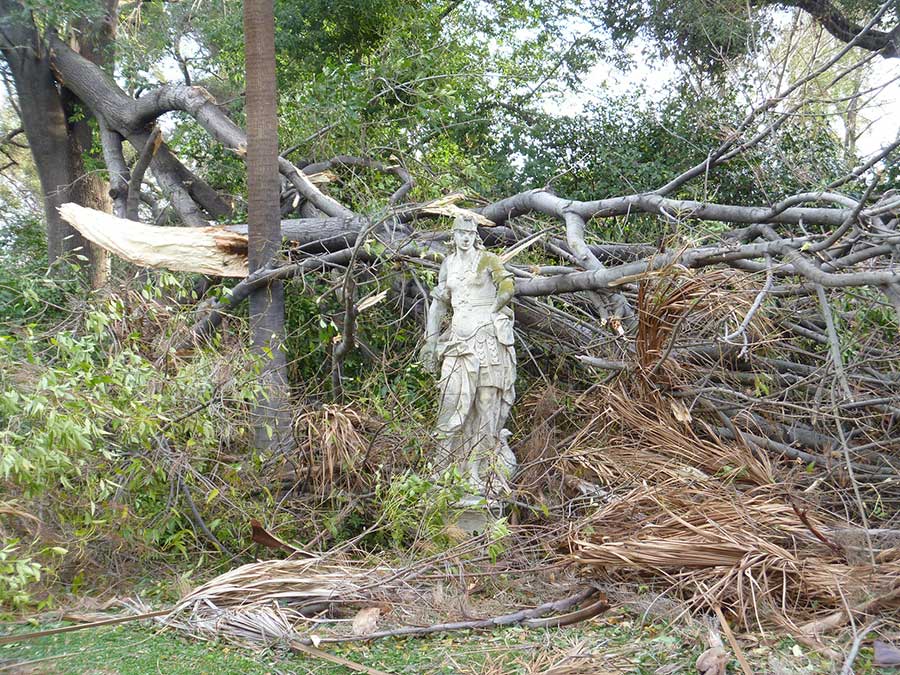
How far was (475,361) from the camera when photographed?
683 cm

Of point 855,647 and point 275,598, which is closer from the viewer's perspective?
Answer: point 855,647

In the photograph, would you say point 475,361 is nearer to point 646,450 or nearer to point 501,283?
point 501,283

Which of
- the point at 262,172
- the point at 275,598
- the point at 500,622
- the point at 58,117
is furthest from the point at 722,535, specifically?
the point at 58,117

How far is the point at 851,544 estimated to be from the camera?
4934 mm

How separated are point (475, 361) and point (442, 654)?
107 inches

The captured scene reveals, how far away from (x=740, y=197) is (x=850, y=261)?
6548mm

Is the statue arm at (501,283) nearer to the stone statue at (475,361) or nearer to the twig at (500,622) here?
the stone statue at (475,361)

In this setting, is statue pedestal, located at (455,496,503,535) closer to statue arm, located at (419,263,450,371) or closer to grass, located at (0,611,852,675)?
statue arm, located at (419,263,450,371)

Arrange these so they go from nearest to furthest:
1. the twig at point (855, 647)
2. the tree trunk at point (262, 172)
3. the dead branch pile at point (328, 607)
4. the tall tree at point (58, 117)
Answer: the twig at point (855, 647), the dead branch pile at point (328, 607), the tree trunk at point (262, 172), the tall tree at point (58, 117)

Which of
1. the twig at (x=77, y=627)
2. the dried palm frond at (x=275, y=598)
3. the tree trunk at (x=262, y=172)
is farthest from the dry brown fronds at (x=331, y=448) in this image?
the twig at (x=77, y=627)

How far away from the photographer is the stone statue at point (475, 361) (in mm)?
6848

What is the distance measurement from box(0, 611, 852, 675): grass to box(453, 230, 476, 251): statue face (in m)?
3.18

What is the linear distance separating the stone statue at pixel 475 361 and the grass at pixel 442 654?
211 cm

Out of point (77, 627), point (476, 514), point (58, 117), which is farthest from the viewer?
point (58, 117)
